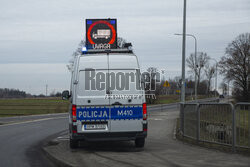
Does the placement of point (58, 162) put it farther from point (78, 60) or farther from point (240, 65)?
point (240, 65)

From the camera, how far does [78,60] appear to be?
35.2 feet

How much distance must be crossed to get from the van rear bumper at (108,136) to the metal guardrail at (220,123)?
2.12 metres

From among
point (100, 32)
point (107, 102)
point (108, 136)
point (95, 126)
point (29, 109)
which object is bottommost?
point (29, 109)

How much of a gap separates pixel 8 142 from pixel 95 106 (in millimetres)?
4903

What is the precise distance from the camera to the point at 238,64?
205 feet

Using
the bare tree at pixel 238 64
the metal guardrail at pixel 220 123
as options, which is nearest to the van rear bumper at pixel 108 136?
the metal guardrail at pixel 220 123

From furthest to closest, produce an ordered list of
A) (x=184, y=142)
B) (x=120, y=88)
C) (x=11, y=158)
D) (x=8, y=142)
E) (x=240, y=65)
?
(x=240, y=65), (x=8, y=142), (x=184, y=142), (x=120, y=88), (x=11, y=158)

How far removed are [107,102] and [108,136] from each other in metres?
0.92

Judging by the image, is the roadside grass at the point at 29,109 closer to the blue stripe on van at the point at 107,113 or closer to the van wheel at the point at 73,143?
the van wheel at the point at 73,143

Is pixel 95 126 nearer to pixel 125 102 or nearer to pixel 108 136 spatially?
pixel 108 136

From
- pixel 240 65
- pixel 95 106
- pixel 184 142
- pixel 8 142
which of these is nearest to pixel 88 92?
pixel 95 106

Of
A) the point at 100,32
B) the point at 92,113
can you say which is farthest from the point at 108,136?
the point at 100,32

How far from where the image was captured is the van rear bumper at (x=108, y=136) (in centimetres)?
1027

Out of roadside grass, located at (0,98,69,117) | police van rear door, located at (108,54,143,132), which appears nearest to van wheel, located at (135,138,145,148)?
police van rear door, located at (108,54,143,132)
